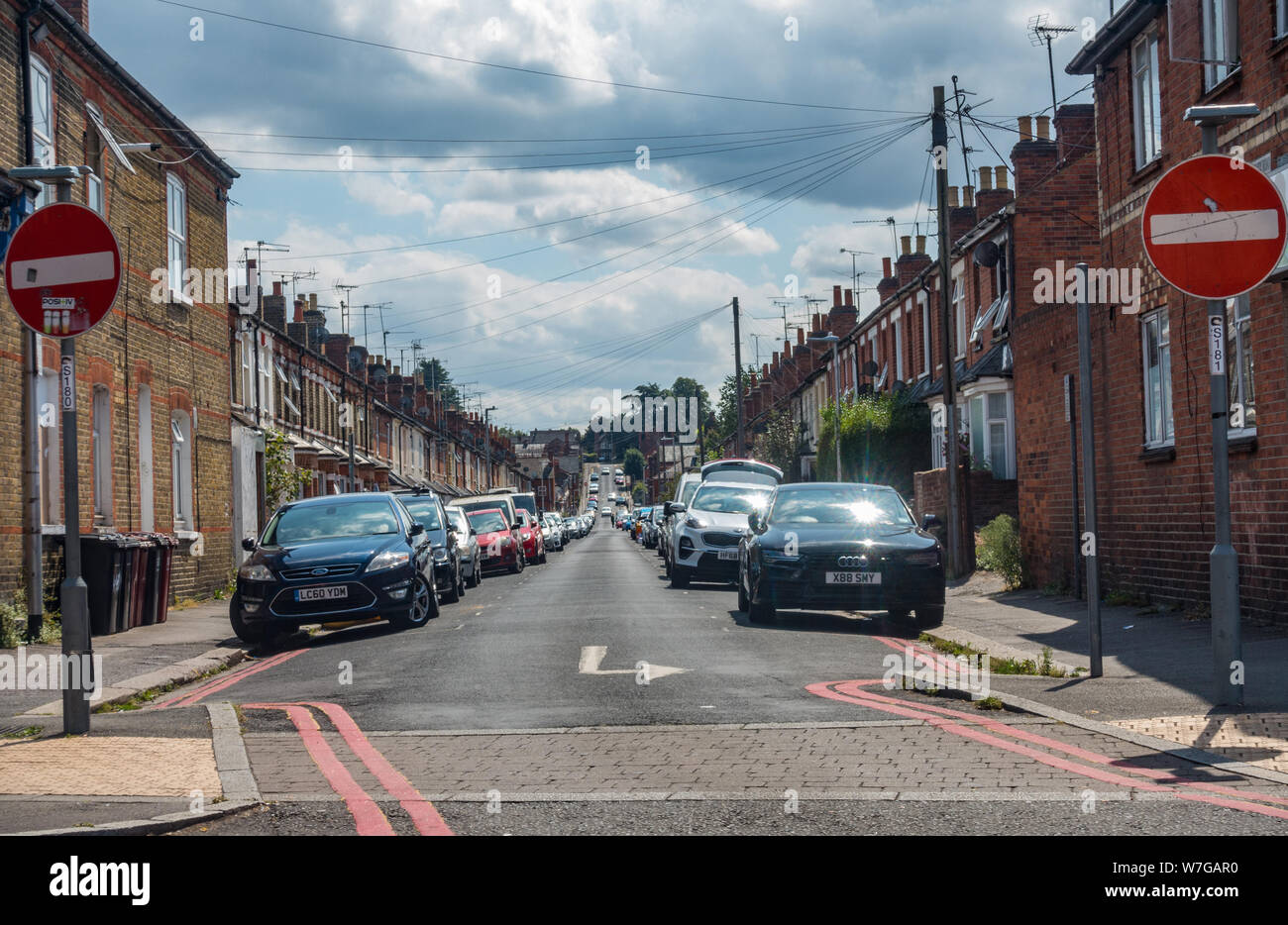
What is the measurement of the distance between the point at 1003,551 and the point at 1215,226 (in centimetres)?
1353

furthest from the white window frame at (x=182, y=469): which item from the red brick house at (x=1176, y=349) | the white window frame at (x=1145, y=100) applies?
the white window frame at (x=1145, y=100)

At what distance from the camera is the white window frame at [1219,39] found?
46.2 feet

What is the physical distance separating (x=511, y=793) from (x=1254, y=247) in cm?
539

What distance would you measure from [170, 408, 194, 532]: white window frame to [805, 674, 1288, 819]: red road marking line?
1640 centimetres

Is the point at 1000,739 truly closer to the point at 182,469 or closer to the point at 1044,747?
the point at 1044,747

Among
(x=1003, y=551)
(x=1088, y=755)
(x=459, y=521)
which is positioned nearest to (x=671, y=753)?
(x=1088, y=755)

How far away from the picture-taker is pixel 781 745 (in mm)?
7477

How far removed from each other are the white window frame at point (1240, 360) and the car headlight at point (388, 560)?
30.1ft

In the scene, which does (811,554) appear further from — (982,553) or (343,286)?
(343,286)

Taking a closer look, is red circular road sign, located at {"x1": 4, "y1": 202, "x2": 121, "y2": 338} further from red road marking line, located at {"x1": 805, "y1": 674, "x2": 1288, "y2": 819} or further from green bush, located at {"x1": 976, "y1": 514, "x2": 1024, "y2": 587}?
green bush, located at {"x1": 976, "y1": 514, "x2": 1024, "y2": 587}

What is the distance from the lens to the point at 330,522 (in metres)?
16.4

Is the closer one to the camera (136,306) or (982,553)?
(136,306)
